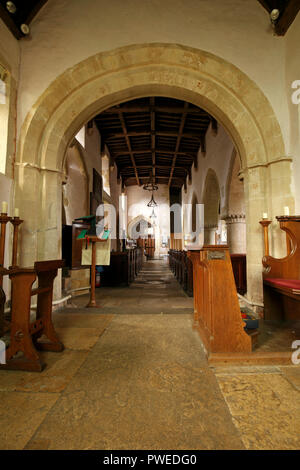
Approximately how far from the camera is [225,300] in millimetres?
1963

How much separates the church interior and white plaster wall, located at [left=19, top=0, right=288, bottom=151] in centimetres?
2

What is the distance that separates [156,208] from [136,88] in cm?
1419

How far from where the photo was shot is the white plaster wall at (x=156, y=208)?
709 inches

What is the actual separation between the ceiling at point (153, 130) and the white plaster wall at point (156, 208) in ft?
15.0

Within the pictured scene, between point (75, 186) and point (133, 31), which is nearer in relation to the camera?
point (133, 31)

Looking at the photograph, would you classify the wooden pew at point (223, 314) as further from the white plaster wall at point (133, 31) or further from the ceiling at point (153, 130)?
the ceiling at point (153, 130)

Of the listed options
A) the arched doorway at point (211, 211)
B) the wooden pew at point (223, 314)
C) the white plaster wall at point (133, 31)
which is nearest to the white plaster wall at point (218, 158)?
the arched doorway at point (211, 211)

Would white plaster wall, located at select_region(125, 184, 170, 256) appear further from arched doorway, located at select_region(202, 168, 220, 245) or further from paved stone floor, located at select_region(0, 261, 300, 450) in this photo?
paved stone floor, located at select_region(0, 261, 300, 450)

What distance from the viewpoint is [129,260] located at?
6102 mm

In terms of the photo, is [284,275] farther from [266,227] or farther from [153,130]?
[153,130]

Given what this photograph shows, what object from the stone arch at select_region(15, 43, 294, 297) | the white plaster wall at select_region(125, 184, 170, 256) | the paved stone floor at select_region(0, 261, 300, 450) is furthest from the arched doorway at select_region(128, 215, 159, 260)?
the paved stone floor at select_region(0, 261, 300, 450)

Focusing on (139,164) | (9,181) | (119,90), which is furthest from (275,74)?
(139,164)

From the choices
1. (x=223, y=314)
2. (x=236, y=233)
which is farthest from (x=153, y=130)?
(x=223, y=314)

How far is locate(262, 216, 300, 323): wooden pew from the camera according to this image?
2908 mm
